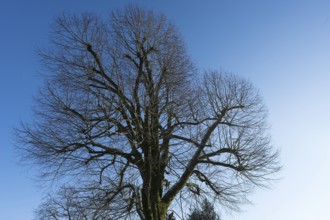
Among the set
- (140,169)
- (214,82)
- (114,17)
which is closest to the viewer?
(140,169)

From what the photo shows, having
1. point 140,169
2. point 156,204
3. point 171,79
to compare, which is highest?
point 171,79

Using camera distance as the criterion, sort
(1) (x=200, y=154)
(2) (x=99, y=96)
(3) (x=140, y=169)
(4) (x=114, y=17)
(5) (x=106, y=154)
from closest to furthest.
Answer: (2) (x=99, y=96) < (3) (x=140, y=169) < (5) (x=106, y=154) < (1) (x=200, y=154) < (4) (x=114, y=17)

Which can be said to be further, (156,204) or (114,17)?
(114,17)

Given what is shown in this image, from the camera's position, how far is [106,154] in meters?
9.76

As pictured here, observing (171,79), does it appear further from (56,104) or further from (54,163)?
(54,163)

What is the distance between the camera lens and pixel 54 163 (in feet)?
30.8

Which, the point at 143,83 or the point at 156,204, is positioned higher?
the point at 143,83

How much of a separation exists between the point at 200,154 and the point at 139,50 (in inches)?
151

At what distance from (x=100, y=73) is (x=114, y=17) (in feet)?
7.83

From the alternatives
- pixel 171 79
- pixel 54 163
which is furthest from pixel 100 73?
pixel 54 163

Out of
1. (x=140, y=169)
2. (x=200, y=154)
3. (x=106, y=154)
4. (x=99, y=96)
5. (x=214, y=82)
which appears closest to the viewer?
(x=99, y=96)

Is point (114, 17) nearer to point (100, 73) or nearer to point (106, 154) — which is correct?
point (100, 73)

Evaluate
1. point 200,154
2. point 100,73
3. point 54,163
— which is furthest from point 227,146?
Result: point 54,163

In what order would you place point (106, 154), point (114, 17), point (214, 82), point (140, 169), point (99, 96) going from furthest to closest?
point (214, 82) → point (114, 17) → point (106, 154) → point (140, 169) → point (99, 96)
